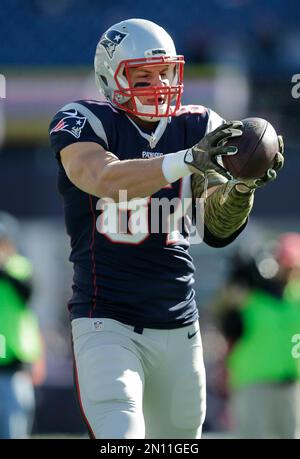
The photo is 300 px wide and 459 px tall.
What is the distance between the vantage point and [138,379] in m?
3.10

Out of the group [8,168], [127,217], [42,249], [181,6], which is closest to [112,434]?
[127,217]

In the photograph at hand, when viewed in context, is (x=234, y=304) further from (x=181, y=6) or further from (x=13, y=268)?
(x=181, y=6)

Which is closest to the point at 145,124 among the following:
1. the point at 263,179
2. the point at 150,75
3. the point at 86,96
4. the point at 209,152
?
the point at 150,75

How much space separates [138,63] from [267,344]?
126 inches

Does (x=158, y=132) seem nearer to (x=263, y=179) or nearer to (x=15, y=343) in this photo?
(x=263, y=179)

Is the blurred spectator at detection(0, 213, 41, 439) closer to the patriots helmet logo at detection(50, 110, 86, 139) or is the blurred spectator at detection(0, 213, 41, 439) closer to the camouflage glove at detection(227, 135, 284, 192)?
the patriots helmet logo at detection(50, 110, 86, 139)

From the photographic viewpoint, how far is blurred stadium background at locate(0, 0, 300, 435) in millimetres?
9102

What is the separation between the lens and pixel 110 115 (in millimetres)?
3324

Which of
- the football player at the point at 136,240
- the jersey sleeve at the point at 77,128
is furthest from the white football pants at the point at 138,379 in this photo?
the jersey sleeve at the point at 77,128

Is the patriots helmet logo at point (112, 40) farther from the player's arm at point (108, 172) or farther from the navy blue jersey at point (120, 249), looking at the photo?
the player's arm at point (108, 172)

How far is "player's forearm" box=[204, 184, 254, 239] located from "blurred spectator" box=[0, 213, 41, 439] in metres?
2.91

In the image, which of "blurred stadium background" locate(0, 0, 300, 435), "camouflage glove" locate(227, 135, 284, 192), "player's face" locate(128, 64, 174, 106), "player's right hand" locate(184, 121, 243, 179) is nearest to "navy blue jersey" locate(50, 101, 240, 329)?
"player's face" locate(128, 64, 174, 106)

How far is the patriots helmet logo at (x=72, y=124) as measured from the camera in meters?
3.19

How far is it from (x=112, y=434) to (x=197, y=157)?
0.85m
